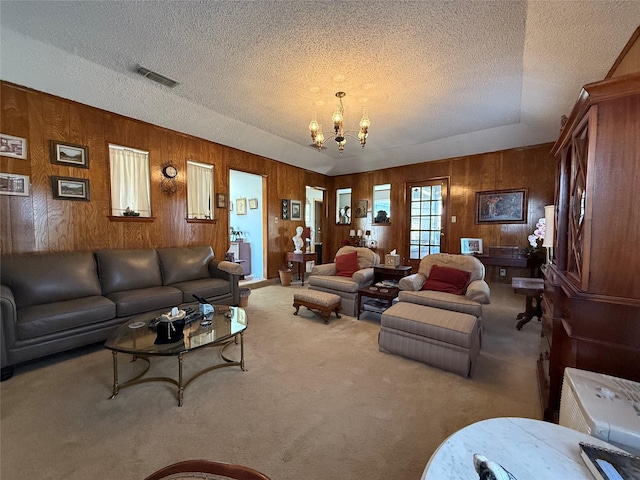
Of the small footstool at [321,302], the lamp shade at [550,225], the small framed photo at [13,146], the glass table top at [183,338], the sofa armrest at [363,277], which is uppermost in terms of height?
the small framed photo at [13,146]

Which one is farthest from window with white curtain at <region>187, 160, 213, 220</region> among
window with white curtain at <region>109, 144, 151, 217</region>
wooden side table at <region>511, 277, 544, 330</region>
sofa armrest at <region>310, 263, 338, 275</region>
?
wooden side table at <region>511, 277, 544, 330</region>

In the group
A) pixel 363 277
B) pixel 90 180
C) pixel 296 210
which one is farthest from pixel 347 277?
pixel 90 180

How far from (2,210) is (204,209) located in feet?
7.78

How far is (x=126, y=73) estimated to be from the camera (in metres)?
2.96

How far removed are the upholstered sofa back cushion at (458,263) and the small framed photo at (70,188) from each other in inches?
179

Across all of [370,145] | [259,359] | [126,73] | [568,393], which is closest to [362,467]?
[568,393]

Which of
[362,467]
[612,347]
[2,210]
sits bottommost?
[362,467]

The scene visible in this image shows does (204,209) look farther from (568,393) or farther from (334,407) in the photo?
(568,393)

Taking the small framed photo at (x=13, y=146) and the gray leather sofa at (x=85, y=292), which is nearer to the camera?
the gray leather sofa at (x=85, y=292)

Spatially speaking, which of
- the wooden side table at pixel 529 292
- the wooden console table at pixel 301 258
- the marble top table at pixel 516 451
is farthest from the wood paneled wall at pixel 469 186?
the marble top table at pixel 516 451

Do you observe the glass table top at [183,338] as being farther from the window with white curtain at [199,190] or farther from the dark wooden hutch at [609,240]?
the window with white curtain at [199,190]

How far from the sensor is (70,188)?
10.4 feet

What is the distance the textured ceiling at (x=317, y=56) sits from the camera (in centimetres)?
203

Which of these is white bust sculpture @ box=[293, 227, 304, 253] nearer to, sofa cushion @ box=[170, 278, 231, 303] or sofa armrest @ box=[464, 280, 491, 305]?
sofa cushion @ box=[170, 278, 231, 303]
